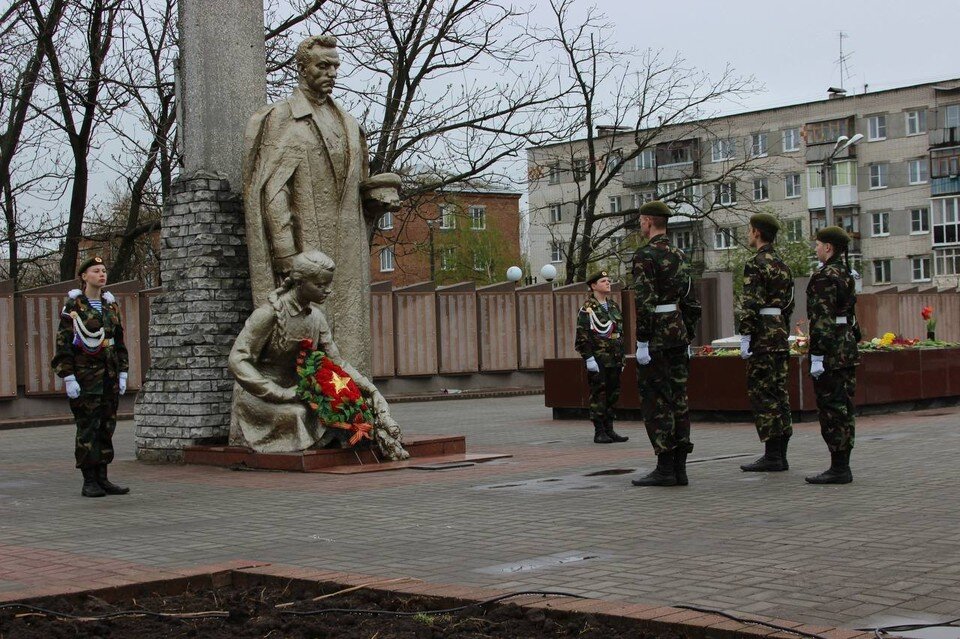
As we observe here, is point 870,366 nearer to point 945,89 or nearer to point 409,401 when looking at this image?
point 409,401

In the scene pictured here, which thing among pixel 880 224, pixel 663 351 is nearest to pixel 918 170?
pixel 880 224

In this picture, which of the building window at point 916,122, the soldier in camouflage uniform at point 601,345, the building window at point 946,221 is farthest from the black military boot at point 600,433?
the building window at point 916,122

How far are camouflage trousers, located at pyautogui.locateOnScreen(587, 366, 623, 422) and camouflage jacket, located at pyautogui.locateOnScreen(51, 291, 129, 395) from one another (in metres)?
6.22

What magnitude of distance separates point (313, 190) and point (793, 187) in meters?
66.6

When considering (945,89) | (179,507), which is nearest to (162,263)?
(179,507)

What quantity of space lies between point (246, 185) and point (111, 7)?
12.2 metres

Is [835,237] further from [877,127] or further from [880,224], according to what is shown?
[880,224]

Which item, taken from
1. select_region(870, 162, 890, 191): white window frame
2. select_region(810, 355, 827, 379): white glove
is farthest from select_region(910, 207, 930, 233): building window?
select_region(810, 355, 827, 379): white glove

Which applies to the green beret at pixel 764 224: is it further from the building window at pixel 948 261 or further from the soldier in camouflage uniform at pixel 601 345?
the building window at pixel 948 261

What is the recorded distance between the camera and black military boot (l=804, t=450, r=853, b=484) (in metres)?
10.5

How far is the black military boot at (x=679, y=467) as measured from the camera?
10.6m

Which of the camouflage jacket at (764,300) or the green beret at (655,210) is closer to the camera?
the green beret at (655,210)

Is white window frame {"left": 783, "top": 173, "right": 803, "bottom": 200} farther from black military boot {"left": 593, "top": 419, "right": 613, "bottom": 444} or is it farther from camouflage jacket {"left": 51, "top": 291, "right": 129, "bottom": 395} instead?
camouflage jacket {"left": 51, "top": 291, "right": 129, "bottom": 395}

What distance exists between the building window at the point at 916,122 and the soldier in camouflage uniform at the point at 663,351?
→ 216 ft
